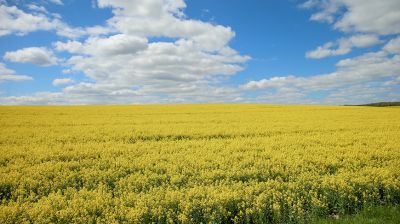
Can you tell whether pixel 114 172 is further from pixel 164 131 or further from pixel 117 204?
pixel 164 131

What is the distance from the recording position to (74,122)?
83.7ft

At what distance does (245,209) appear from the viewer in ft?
26.8

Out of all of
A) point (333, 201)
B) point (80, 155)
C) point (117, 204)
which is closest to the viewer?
point (117, 204)

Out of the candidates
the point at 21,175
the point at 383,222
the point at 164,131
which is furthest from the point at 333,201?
the point at 164,131

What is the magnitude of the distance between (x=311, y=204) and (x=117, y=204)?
16.5ft

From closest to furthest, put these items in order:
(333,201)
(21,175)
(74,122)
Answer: (333,201)
(21,175)
(74,122)

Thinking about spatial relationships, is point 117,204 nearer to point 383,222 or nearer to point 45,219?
point 45,219

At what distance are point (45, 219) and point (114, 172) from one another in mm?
3565

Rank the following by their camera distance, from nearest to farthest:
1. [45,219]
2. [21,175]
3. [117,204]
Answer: [45,219] → [117,204] → [21,175]

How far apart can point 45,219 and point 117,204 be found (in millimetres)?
1641

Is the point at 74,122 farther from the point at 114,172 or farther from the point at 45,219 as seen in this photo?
the point at 45,219

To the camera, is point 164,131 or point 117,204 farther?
point 164,131

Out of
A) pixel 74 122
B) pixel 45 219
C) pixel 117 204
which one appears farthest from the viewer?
pixel 74 122

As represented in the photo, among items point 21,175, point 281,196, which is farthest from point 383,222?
point 21,175
